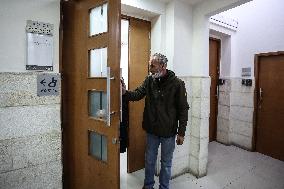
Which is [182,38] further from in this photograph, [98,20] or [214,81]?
[214,81]

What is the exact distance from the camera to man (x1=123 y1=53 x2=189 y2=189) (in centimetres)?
249

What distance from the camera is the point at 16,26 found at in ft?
6.59

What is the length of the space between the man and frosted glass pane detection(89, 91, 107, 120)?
1.32ft

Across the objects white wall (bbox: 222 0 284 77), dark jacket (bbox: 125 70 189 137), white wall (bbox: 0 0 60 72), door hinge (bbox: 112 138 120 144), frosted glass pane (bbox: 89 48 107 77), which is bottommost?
door hinge (bbox: 112 138 120 144)

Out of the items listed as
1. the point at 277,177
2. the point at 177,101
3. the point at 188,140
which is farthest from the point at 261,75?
the point at 177,101

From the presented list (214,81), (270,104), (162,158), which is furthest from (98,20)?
(270,104)

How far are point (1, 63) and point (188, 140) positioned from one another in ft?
8.80

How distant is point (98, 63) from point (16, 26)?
82 cm

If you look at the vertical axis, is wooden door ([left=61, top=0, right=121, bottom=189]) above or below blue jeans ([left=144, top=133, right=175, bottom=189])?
above

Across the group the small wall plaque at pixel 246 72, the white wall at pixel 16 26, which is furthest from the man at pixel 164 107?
the small wall plaque at pixel 246 72

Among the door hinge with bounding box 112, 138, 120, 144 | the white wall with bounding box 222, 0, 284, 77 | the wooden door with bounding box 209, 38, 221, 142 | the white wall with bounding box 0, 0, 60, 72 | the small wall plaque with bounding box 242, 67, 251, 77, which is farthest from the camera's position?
the wooden door with bounding box 209, 38, 221, 142

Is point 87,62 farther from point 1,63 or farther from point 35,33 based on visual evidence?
point 1,63

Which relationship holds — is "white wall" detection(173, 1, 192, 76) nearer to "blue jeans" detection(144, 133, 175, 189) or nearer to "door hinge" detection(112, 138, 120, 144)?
"blue jeans" detection(144, 133, 175, 189)

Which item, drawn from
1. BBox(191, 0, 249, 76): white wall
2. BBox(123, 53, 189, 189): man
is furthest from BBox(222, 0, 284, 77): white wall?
BBox(123, 53, 189, 189): man
